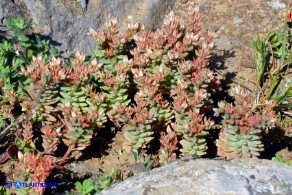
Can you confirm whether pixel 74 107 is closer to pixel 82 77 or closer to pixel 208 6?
pixel 82 77

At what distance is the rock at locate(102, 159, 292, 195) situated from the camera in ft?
9.86

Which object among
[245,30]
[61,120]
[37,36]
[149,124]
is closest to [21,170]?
[61,120]

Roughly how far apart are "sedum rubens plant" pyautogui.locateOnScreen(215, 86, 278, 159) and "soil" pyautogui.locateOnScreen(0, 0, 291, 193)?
0.68 m

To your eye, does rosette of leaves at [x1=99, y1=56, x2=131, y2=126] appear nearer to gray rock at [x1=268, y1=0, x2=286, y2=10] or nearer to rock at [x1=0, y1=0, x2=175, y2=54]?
rock at [x1=0, y1=0, x2=175, y2=54]

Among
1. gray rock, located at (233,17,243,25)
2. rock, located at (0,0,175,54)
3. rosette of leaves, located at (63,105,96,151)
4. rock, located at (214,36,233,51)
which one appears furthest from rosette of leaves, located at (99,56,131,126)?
gray rock, located at (233,17,243,25)

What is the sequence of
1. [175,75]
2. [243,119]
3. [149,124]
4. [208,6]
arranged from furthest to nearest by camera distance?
[208,6], [175,75], [149,124], [243,119]

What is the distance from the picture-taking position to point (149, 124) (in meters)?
3.64

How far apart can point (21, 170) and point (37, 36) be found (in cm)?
139

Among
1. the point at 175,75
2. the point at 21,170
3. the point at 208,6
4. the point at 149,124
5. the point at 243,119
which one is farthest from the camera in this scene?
the point at 208,6

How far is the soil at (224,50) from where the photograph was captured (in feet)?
12.5

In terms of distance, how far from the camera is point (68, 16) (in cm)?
457

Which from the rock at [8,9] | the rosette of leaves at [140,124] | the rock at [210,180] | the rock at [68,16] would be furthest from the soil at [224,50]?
the rock at [8,9]

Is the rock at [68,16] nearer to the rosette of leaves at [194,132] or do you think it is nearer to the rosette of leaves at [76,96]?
the rosette of leaves at [76,96]

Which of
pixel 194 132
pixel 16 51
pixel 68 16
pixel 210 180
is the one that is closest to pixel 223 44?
pixel 68 16
